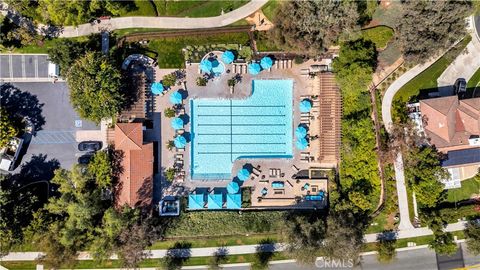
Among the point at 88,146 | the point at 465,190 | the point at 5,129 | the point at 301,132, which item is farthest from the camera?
the point at 465,190

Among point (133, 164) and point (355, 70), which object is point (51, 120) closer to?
point (133, 164)

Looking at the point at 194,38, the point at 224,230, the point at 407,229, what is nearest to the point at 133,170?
the point at 224,230

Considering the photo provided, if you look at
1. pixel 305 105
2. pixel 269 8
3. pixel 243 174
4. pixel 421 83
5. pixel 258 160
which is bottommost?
pixel 243 174

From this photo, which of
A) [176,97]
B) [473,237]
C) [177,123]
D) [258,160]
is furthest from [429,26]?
[177,123]

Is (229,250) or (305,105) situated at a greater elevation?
(305,105)

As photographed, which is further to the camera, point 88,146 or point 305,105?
point 305,105

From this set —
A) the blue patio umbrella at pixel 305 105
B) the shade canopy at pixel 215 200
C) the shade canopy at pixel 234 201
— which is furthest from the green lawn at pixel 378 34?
the shade canopy at pixel 215 200
